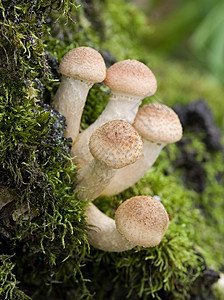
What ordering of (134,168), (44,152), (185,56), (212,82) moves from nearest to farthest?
1. (44,152)
2. (134,168)
3. (212,82)
4. (185,56)

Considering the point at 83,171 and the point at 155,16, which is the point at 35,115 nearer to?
the point at 83,171

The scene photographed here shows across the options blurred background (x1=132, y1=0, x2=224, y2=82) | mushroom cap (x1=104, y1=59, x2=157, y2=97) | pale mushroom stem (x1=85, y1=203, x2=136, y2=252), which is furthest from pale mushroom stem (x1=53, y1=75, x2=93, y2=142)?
blurred background (x1=132, y1=0, x2=224, y2=82)

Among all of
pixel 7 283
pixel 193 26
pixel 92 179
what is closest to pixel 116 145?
pixel 92 179

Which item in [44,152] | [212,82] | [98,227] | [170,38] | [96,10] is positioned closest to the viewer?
[44,152]

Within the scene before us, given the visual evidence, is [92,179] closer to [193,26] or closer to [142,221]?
[142,221]

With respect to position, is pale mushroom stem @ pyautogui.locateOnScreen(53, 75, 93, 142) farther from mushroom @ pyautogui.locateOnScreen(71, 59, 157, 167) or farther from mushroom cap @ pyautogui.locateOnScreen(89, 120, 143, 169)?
mushroom cap @ pyautogui.locateOnScreen(89, 120, 143, 169)

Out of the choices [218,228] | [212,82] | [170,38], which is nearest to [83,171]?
[218,228]

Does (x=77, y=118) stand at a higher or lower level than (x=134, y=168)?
higher
